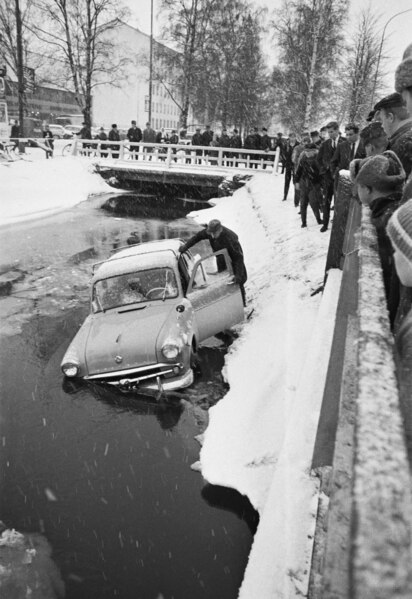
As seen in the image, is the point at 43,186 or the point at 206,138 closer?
the point at 43,186

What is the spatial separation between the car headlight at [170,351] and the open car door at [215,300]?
1047 mm

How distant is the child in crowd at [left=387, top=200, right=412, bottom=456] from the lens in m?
1.32

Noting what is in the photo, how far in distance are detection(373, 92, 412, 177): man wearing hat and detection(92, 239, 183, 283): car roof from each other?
3294mm

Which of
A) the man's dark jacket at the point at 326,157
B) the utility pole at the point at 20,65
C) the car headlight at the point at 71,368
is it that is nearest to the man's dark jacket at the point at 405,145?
the car headlight at the point at 71,368

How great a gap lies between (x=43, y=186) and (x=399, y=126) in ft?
64.2

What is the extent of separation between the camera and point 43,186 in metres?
21.1

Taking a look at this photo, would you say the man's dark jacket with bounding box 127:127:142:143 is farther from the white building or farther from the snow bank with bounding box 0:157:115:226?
the white building

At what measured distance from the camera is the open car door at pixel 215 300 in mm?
6410

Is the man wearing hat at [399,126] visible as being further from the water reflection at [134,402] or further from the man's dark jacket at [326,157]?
the man's dark jacket at [326,157]

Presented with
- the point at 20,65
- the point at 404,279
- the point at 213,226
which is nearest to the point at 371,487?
the point at 404,279

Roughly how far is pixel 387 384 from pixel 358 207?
12.8 ft

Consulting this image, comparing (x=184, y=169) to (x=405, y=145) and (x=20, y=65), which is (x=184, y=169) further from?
(x=405, y=145)

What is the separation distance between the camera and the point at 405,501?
789 mm

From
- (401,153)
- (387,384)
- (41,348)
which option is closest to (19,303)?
(41,348)
